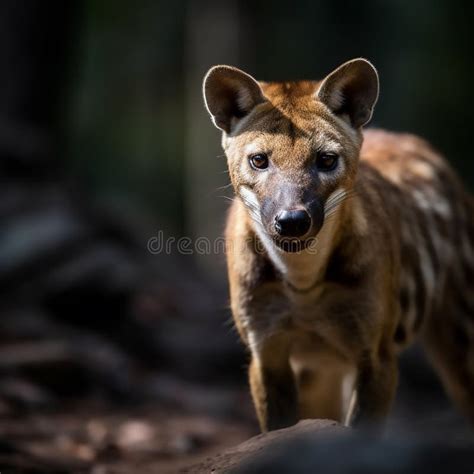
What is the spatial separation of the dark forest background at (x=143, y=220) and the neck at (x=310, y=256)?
0.86m

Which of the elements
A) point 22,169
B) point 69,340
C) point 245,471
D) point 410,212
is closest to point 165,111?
point 22,169

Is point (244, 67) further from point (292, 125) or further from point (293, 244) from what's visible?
point (293, 244)

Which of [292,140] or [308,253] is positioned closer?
[292,140]

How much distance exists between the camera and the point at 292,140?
6.34 meters

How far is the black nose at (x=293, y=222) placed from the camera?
5844 mm

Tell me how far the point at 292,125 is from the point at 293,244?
0.82m

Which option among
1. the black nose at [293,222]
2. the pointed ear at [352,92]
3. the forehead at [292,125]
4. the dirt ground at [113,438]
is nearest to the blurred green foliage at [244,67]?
the dirt ground at [113,438]

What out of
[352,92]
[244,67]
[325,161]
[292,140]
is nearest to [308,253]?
[325,161]

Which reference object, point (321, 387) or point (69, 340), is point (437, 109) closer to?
point (69, 340)

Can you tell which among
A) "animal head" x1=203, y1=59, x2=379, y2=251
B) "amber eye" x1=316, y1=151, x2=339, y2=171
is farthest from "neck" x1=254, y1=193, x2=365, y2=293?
"amber eye" x1=316, y1=151, x2=339, y2=171

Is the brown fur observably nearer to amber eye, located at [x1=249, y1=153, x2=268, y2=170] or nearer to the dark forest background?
amber eye, located at [x1=249, y1=153, x2=268, y2=170]

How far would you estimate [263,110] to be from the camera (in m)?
6.66

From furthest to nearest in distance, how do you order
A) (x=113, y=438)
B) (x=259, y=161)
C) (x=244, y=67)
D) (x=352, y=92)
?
1. (x=244, y=67)
2. (x=113, y=438)
3. (x=352, y=92)
4. (x=259, y=161)

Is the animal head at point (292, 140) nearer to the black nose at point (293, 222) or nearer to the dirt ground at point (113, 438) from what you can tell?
the black nose at point (293, 222)
